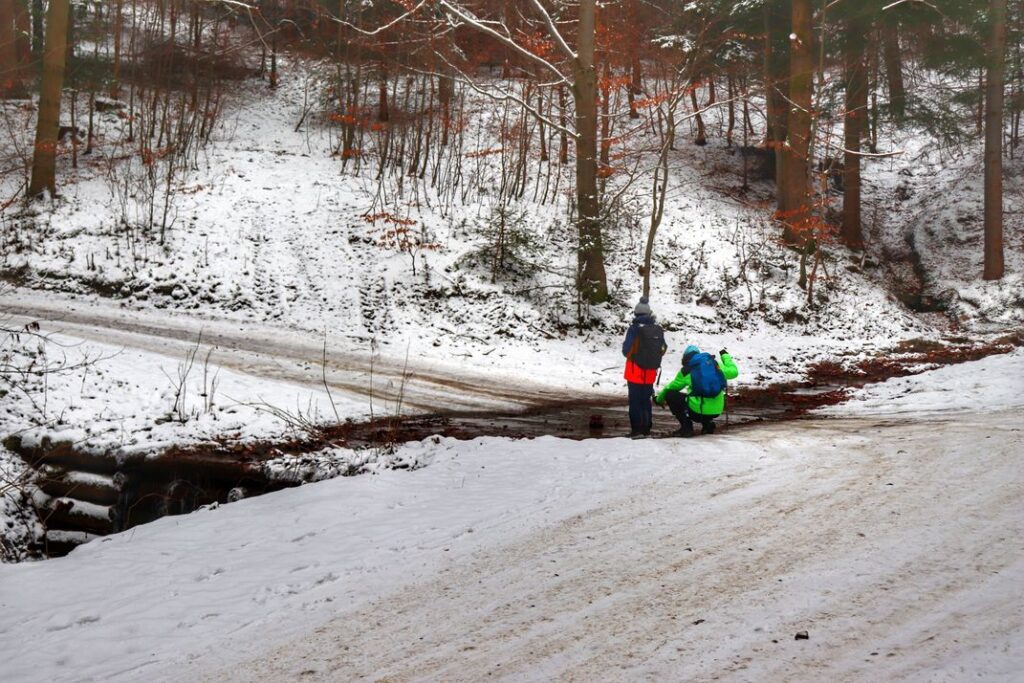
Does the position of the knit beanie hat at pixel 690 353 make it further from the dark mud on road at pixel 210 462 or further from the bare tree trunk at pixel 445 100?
the bare tree trunk at pixel 445 100

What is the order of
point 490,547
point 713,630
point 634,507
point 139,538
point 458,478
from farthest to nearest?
point 458,478 < point 139,538 < point 634,507 < point 490,547 < point 713,630

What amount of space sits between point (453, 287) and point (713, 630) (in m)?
13.1

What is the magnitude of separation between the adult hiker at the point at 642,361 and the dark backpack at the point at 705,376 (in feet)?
1.44

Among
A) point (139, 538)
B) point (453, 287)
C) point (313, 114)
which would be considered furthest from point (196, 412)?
point (313, 114)

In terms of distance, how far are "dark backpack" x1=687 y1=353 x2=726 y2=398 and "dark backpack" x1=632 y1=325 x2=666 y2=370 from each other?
1.60ft

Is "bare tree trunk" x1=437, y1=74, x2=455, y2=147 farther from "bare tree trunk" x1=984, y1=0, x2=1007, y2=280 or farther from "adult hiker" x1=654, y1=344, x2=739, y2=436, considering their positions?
"adult hiker" x1=654, y1=344, x2=739, y2=436

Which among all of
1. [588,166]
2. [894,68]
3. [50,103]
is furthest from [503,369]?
[894,68]

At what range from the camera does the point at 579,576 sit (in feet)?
14.7

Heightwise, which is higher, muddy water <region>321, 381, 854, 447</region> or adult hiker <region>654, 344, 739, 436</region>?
adult hiker <region>654, 344, 739, 436</region>

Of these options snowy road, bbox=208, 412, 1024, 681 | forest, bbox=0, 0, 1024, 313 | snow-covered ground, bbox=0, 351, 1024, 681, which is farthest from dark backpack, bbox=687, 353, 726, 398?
forest, bbox=0, 0, 1024, 313

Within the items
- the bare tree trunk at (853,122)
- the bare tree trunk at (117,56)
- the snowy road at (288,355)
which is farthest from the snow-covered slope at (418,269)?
the bare tree trunk at (117,56)

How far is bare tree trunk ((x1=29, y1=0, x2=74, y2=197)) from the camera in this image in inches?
689

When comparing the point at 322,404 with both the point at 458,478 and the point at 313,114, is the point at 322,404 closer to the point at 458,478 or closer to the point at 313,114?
the point at 458,478

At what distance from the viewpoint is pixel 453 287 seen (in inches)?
638
